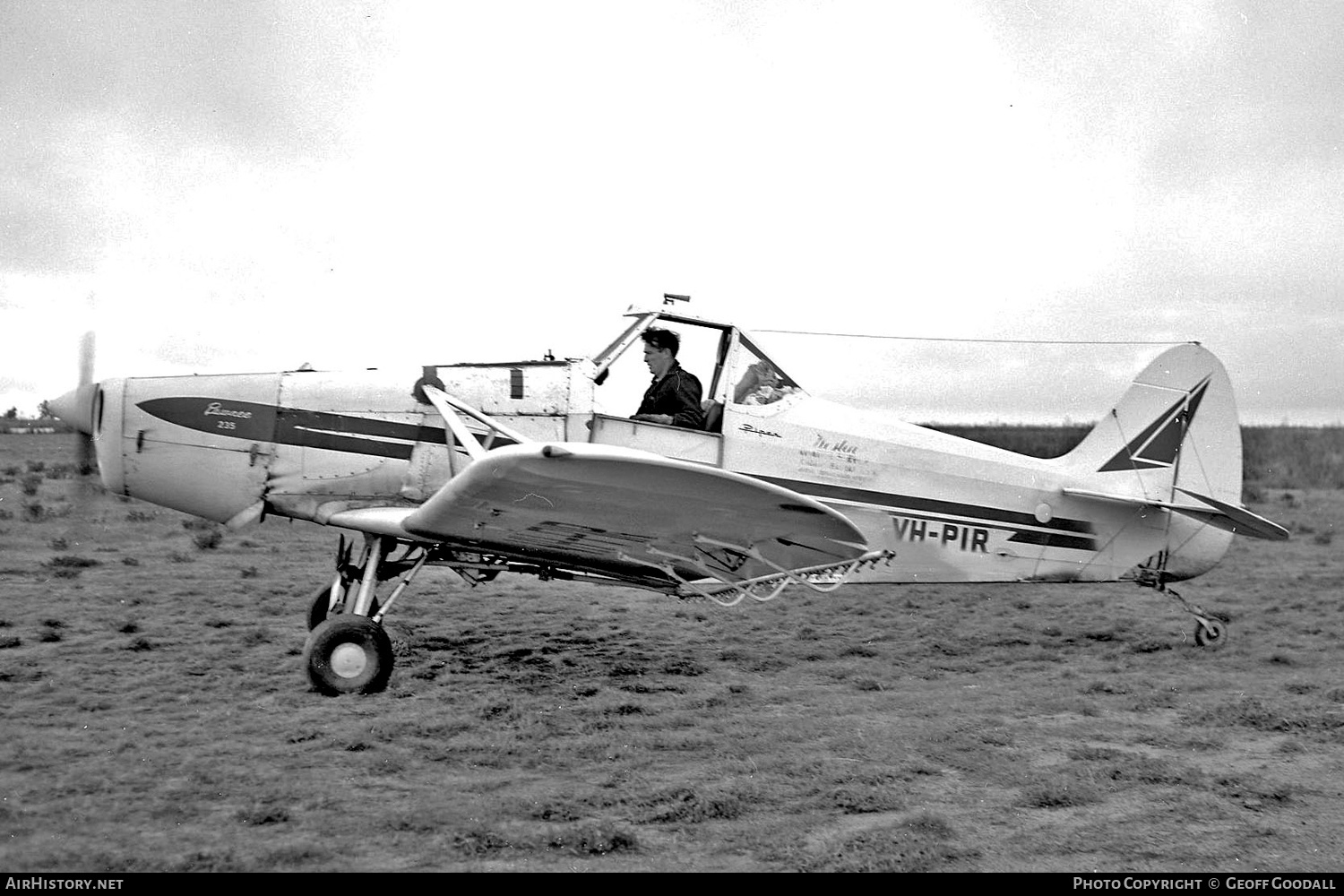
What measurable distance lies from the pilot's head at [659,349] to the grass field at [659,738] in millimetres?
2135

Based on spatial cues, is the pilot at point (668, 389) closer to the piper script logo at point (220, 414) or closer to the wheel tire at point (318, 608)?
the piper script logo at point (220, 414)

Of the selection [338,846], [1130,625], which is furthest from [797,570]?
[1130,625]

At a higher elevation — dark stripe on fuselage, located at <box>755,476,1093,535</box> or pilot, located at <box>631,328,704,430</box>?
pilot, located at <box>631,328,704,430</box>

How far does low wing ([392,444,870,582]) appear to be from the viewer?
460 cm

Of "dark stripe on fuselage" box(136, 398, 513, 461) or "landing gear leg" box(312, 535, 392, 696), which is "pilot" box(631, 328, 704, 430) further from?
"landing gear leg" box(312, 535, 392, 696)

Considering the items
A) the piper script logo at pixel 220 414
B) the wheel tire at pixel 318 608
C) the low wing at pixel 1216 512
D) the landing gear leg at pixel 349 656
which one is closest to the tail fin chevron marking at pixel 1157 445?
the low wing at pixel 1216 512

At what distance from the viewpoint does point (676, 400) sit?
6.55 metres

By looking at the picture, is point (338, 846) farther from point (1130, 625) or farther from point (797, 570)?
point (1130, 625)

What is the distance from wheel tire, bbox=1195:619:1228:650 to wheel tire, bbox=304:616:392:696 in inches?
255

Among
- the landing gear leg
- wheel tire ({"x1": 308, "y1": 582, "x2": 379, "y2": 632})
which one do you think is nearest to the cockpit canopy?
the landing gear leg

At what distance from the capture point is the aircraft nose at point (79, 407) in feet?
20.7

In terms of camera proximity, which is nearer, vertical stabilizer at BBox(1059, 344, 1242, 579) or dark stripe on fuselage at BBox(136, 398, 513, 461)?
dark stripe on fuselage at BBox(136, 398, 513, 461)
